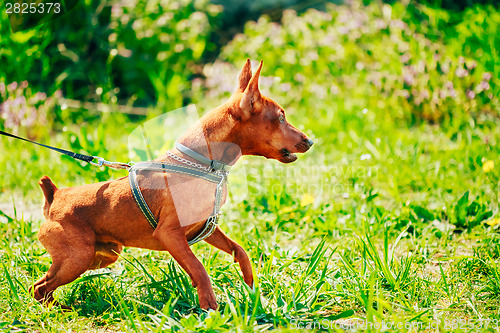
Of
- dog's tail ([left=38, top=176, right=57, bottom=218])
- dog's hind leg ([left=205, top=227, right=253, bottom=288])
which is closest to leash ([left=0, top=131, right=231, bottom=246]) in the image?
dog's hind leg ([left=205, top=227, right=253, bottom=288])

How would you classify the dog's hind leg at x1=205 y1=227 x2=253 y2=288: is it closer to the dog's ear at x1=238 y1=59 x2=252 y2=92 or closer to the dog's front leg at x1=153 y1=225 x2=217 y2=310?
the dog's front leg at x1=153 y1=225 x2=217 y2=310

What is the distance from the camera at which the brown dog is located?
2.47m

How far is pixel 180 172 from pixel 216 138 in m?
0.25

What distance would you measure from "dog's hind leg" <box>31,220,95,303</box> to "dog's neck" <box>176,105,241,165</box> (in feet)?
2.35

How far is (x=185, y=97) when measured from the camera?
718cm

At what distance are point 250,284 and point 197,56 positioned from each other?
17.3 ft

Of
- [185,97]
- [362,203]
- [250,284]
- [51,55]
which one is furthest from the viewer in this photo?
[185,97]

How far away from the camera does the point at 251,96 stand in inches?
95.6

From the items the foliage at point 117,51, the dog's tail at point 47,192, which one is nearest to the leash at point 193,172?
the dog's tail at point 47,192

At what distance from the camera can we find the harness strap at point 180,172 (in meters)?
2.51

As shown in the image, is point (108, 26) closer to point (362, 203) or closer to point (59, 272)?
point (362, 203)

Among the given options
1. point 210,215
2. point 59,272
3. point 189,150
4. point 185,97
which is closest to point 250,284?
point 210,215

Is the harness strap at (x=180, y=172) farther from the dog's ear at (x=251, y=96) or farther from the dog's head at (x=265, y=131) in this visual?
the dog's ear at (x=251, y=96)

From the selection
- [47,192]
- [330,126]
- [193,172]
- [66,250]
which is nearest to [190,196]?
[193,172]
